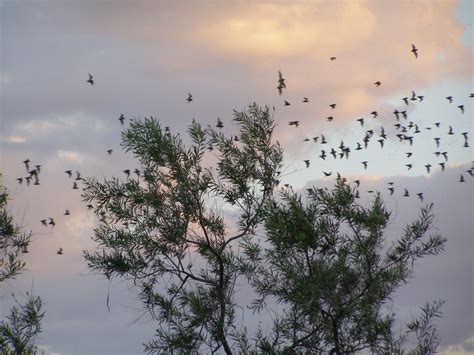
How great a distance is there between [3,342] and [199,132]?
956 cm

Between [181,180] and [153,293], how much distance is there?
410 centimetres

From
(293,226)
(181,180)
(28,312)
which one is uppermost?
(181,180)

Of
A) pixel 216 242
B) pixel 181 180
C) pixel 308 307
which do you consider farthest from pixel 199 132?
pixel 308 307

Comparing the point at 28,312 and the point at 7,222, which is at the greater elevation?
the point at 7,222

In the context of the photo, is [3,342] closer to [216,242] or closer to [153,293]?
[153,293]

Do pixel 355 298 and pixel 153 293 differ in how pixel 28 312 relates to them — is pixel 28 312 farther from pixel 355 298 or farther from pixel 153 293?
pixel 355 298

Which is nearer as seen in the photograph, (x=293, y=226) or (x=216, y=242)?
(x=293, y=226)

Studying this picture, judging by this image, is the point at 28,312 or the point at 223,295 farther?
the point at 223,295

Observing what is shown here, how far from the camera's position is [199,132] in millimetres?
26656

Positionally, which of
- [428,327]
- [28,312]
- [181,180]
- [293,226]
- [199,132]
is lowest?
[428,327]

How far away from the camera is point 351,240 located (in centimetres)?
2414

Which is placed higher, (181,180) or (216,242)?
(181,180)

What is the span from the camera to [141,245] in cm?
2620

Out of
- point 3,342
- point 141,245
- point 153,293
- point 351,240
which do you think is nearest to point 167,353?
point 153,293
